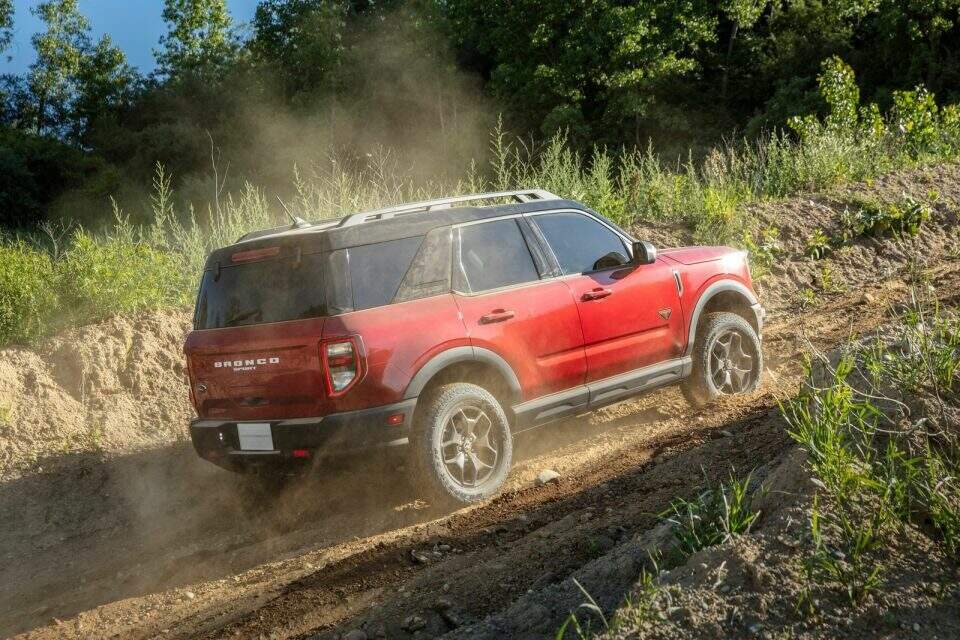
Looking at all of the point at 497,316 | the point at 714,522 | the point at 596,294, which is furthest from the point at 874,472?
the point at 596,294

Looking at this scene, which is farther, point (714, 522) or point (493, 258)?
point (493, 258)

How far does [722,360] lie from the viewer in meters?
7.80

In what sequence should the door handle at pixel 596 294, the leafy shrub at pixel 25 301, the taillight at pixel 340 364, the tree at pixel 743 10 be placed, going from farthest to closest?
the tree at pixel 743 10 < the leafy shrub at pixel 25 301 < the door handle at pixel 596 294 < the taillight at pixel 340 364

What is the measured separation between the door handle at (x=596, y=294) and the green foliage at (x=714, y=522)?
303 centimetres

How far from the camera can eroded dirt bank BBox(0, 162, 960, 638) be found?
4383 mm

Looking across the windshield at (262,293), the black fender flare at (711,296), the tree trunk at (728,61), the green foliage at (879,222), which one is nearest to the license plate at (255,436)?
the windshield at (262,293)

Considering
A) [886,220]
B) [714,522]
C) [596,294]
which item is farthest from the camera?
[886,220]

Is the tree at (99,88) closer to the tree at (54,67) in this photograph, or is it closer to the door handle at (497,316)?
the tree at (54,67)

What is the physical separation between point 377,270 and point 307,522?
1910mm

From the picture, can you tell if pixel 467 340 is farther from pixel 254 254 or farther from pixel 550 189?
pixel 550 189

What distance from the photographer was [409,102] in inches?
1726

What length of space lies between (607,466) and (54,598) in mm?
3689

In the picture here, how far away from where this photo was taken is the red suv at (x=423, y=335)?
5559mm

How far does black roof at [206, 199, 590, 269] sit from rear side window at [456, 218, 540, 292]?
0.11 meters
